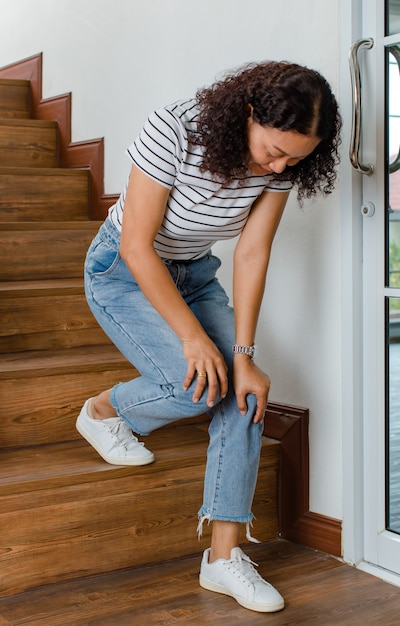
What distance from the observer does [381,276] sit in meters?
1.94

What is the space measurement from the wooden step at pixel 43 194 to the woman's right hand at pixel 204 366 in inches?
61.1

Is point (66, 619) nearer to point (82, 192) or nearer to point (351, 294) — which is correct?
point (351, 294)

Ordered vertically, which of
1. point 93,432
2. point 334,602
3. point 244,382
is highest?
point 244,382

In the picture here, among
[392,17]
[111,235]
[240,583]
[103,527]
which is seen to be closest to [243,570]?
[240,583]

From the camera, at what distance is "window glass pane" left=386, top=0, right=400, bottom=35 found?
73.8 inches

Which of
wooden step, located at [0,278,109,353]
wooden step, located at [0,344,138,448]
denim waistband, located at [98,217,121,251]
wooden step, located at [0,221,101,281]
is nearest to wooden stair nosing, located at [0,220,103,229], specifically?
wooden step, located at [0,221,101,281]

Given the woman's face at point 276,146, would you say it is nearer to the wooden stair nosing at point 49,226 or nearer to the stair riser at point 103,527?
the stair riser at point 103,527

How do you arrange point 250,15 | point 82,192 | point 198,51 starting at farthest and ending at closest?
1. point 82,192
2. point 198,51
3. point 250,15

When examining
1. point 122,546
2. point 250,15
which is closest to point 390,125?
point 250,15

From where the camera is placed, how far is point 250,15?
2.28 meters

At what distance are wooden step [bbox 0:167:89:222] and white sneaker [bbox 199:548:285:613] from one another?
5.59ft

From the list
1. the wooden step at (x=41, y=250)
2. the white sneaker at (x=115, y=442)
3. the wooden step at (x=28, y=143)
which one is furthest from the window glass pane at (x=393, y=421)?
the wooden step at (x=28, y=143)

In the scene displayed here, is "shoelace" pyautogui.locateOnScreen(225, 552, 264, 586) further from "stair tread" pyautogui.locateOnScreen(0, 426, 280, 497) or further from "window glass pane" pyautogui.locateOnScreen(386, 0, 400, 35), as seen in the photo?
"window glass pane" pyautogui.locateOnScreen(386, 0, 400, 35)

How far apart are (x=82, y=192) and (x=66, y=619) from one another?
1959 millimetres
